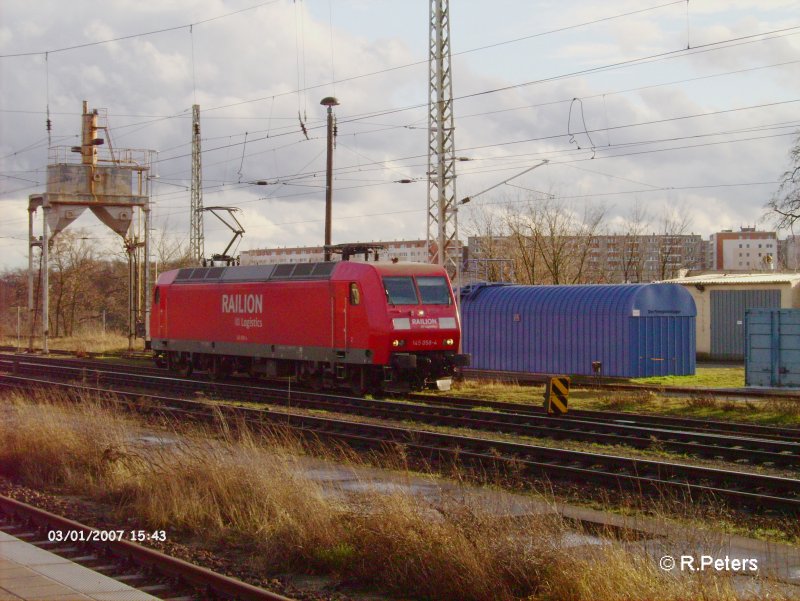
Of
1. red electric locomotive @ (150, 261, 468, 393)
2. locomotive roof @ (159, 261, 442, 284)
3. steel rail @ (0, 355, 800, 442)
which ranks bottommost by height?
steel rail @ (0, 355, 800, 442)

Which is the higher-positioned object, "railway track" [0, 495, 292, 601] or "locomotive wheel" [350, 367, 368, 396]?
"locomotive wheel" [350, 367, 368, 396]

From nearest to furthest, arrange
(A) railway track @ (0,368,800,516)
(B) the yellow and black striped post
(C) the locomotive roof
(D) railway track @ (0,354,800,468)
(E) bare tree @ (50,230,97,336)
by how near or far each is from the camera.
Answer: (A) railway track @ (0,368,800,516) → (D) railway track @ (0,354,800,468) → (B) the yellow and black striped post → (C) the locomotive roof → (E) bare tree @ (50,230,97,336)

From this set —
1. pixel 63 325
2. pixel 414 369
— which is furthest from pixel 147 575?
pixel 63 325

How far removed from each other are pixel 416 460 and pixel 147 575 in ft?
20.4

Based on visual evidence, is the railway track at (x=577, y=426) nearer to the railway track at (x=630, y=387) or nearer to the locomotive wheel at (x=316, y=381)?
the locomotive wheel at (x=316, y=381)

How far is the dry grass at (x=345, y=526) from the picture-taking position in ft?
22.6

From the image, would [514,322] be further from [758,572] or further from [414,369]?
[758,572]

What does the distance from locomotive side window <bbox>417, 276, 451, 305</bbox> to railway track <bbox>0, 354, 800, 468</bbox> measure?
2419 mm

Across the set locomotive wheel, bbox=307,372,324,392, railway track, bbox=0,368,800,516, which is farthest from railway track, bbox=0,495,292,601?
locomotive wheel, bbox=307,372,324,392

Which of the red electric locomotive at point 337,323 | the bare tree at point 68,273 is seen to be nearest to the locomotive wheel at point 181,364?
the red electric locomotive at point 337,323

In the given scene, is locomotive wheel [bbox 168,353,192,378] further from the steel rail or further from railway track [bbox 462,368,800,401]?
railway track [bbox 462,368,800,401]

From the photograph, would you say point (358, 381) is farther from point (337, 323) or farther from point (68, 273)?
point (68, 273)

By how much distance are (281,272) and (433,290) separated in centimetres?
470

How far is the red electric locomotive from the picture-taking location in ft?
73.9
